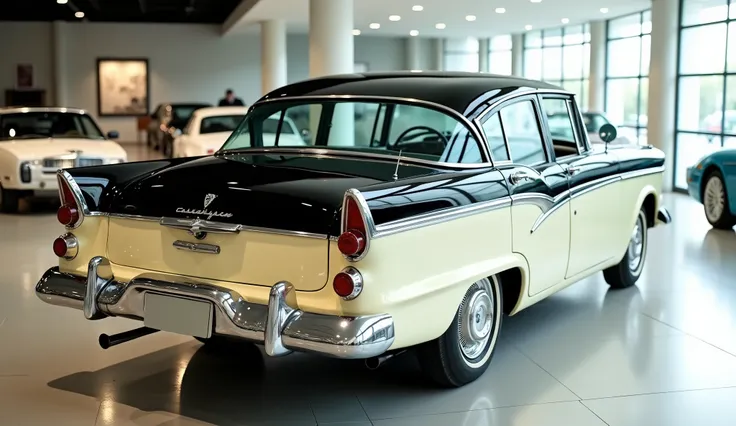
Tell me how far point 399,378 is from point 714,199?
714 centimetres

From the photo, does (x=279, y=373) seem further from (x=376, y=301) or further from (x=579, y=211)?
(x=579, y=211)

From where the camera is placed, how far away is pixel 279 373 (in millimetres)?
4848

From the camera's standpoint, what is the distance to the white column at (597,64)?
2156cm

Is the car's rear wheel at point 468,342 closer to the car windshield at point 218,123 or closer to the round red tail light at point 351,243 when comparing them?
the round red tail light at point 351,243

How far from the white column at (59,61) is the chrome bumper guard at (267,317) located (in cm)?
2633

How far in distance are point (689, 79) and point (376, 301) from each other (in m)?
14.1

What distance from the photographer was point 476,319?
466 centimetres

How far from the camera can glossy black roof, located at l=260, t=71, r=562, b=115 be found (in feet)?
16.2

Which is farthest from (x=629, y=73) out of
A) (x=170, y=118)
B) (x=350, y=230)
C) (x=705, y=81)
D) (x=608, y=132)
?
(x=350, y=230)

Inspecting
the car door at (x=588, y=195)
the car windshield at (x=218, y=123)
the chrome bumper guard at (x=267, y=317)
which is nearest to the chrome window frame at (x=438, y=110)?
the car door at (x=588, y=195)

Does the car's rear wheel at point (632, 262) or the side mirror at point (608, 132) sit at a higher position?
the side mirror at point (608, 132)

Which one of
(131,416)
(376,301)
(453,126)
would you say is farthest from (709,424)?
→ (131,416)

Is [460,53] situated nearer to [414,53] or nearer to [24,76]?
[414,53]

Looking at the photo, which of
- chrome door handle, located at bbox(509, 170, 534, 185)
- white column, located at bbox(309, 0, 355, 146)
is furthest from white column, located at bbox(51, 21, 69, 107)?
chrome door handle, located at bbox(509, 170, 534, 185)
